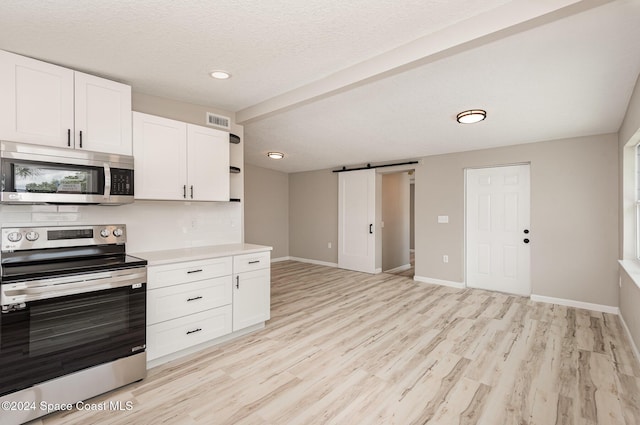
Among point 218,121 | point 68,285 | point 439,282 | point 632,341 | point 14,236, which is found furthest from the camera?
point 439,282

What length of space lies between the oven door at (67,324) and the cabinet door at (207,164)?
1.06 meters

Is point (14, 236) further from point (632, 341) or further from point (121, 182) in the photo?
point (632, 341)

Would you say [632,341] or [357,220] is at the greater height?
[357,220]

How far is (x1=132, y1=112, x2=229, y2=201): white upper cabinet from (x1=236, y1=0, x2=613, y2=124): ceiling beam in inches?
42.4

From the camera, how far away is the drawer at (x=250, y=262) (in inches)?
120

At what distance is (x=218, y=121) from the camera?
3559mm

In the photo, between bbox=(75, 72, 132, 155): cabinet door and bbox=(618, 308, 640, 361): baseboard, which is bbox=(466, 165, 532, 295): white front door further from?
bbox=(75, 72, 132, 155): cabinet door

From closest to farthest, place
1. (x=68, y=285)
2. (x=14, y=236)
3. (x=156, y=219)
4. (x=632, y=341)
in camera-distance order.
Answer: (x=68, y=285) → (x=14, y=236) → (x=632, y=341) → (x=156, y=219)

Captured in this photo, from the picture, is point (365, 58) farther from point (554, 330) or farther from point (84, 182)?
point (554, 330)

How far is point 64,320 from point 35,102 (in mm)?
1578

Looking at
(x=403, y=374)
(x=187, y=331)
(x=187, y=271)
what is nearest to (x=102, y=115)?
(x=187, y=271)

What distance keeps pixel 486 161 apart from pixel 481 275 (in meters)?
1.87

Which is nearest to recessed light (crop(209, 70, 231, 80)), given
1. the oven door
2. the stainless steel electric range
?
the stainless steel electric range

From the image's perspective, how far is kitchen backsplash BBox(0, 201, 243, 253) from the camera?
239cm
